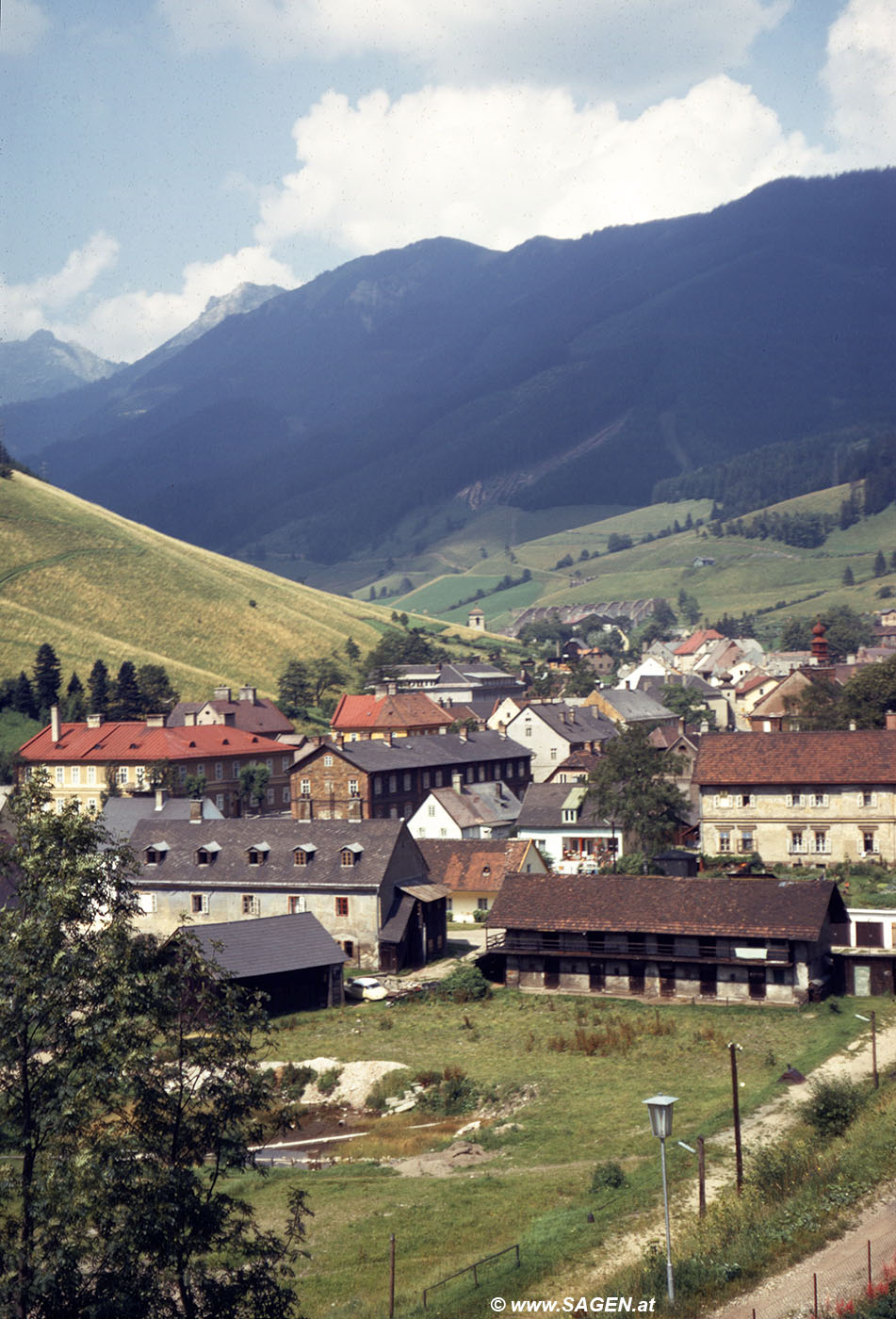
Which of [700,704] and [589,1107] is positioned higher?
[700,704]

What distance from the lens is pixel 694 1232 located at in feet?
105

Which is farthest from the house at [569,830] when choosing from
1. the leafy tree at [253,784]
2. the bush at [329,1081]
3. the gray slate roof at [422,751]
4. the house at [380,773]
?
the bush at [329,1081]

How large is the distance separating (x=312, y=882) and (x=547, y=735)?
65.6 meters

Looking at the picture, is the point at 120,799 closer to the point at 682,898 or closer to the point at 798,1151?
the point at 682,898

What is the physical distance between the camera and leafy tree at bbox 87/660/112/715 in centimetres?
15975

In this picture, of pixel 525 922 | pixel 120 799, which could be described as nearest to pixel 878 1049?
pixel 525 922

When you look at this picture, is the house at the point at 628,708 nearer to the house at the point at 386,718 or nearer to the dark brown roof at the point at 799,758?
the house at the point at 386,718

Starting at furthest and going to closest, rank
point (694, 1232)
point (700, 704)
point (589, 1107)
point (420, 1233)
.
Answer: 1. point (700, 704)
2. point (589, 1107)
3. point (420, 1233)
4. point (694, 1232)

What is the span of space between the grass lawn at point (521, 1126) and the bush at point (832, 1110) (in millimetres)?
3322

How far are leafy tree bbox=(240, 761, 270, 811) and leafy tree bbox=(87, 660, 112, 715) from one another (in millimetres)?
35663

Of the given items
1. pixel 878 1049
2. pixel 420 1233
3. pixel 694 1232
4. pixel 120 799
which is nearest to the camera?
pixel 694 1232

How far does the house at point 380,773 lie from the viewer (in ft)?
352

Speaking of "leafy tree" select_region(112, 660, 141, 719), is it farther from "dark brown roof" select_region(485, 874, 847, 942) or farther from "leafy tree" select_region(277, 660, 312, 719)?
"dark brown roof" select_region(485, 874, 847, 942)

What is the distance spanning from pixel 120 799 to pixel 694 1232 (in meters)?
74.1
